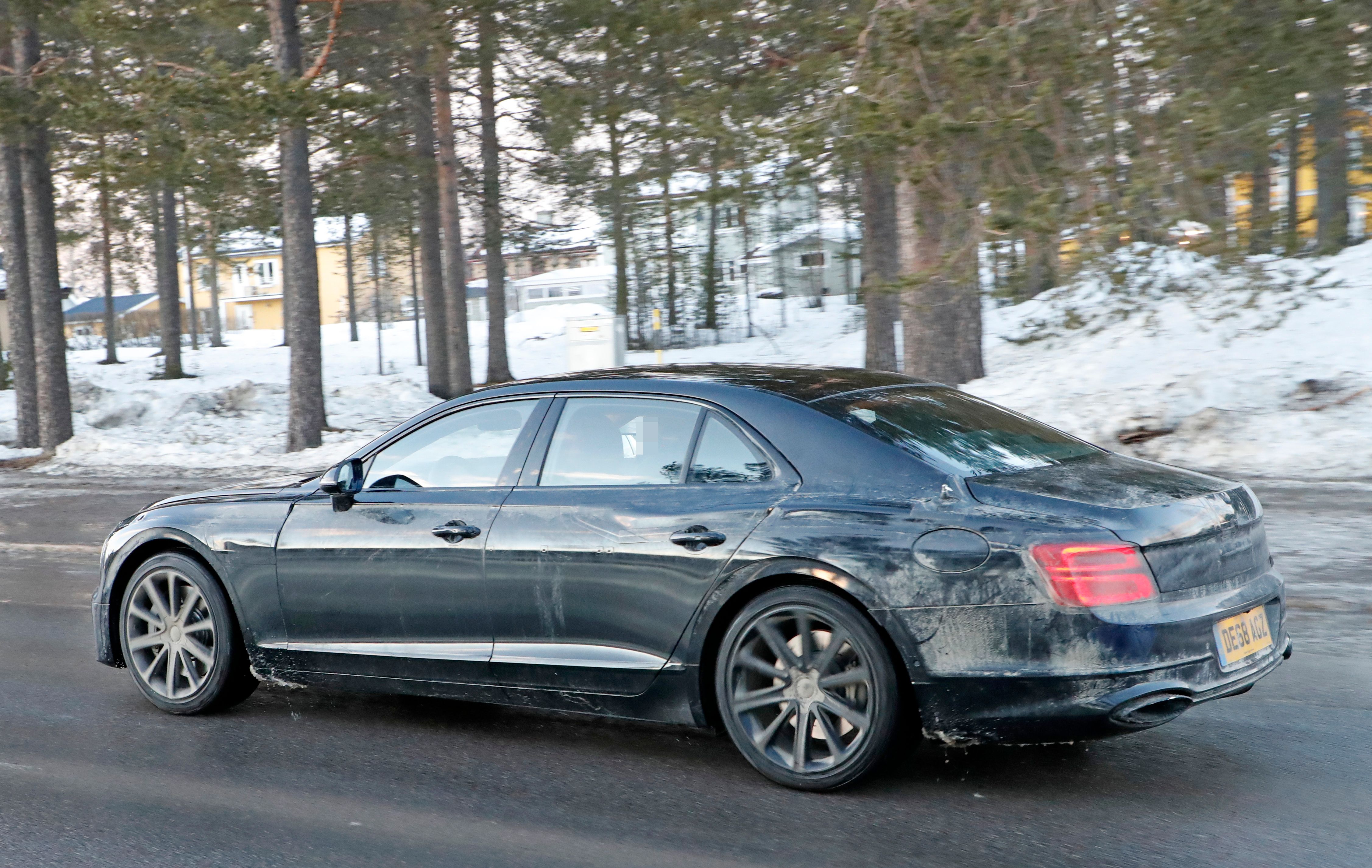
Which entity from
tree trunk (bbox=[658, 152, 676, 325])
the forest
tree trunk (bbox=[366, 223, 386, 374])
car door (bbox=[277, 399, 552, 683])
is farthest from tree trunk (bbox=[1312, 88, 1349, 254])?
tree trunk (bbox=[658, 152, 676, 325])

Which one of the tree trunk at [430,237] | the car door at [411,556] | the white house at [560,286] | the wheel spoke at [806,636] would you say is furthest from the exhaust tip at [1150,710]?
the white house at [560,286]

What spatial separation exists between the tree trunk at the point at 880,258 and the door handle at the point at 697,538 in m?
11.8

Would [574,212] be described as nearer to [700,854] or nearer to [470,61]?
[470,61]

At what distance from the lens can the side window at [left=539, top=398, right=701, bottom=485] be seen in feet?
16.1

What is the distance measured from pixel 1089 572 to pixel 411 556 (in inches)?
105

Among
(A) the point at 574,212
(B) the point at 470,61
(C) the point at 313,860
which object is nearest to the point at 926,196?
(C) the point at 313,860

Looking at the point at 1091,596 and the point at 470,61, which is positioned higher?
the point at 470,61

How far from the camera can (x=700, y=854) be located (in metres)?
4.02

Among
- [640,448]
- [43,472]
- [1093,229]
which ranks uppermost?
[1093,229]

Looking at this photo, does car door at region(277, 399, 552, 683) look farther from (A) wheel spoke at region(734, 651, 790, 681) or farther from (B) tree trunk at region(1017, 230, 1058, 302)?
(B) tree trunk at region(1017, 230, 1058, 302)

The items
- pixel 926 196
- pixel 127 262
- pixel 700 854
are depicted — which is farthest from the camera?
pixel 127 262

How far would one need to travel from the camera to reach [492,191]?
2523cm

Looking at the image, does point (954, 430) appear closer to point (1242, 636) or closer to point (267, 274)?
point (1242, 636)

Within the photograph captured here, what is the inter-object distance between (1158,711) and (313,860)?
106 inches
